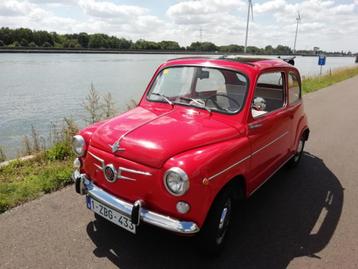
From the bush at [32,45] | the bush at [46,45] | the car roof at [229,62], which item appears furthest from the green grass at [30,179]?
the bush at [46,45]

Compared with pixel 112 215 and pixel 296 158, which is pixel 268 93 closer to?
pixel 296 158

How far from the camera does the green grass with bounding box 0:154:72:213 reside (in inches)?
156

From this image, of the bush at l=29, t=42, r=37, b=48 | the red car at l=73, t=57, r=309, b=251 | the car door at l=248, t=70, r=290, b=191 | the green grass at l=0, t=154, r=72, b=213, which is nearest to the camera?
the red car at l=73, t=57, r=309, b=251

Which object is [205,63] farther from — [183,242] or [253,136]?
[183,242]

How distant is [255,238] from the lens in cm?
334

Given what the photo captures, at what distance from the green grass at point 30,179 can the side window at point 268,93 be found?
2.79 metres

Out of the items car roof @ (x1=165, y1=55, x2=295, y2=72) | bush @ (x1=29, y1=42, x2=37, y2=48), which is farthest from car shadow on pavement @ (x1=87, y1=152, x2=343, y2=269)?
bush @ (x1=29, y1=42, x2=37, y2=48)

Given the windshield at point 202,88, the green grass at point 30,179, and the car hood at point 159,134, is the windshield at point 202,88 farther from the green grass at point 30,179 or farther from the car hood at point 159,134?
the green grass at point 30,179

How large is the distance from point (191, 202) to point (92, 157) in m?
1.12

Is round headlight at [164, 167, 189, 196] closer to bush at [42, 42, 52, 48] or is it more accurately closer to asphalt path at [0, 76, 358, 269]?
asphalt path at [0, 76, 358, 269]

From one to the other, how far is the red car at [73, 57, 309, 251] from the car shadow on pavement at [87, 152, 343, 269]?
1.01 feet

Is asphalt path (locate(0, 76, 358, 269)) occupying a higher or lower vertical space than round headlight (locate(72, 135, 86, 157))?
lower

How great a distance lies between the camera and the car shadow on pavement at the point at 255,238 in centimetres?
296

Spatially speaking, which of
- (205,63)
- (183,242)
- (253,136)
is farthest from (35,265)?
(205,63)
